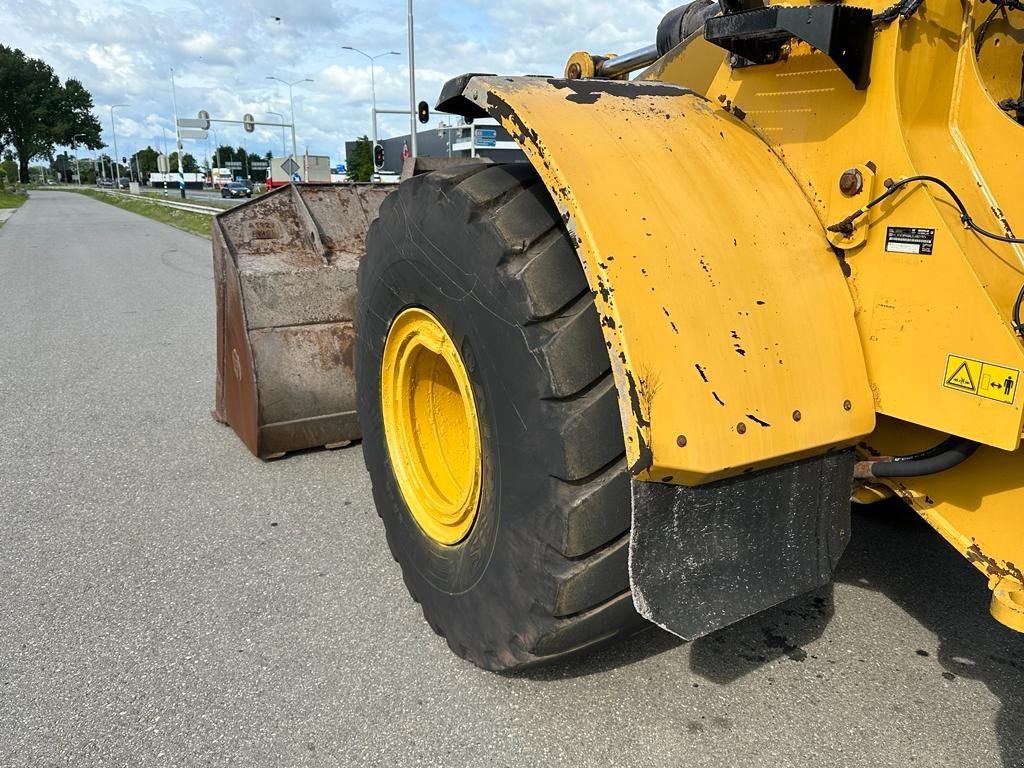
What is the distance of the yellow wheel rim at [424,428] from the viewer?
7.95 feet

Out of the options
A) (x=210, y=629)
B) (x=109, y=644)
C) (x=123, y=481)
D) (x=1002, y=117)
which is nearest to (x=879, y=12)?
(x=1002, y=117)

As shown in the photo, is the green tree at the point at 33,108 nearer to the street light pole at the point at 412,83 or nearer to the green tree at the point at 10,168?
the green tree at the point at 10,168

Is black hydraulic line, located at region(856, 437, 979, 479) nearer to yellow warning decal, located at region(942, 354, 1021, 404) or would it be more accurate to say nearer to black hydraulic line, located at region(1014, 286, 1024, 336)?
yellow warning decal, located at region(942, 354, 1021, 404)

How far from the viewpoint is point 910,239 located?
158 centimetres

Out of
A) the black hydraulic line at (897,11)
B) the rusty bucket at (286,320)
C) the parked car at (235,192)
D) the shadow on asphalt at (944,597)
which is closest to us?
the black hydraulic line at (897,11)

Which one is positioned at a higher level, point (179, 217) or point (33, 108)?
point (33, 108)

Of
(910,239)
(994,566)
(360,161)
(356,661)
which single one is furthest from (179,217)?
(360,161)

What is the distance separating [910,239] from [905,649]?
1.47 meters

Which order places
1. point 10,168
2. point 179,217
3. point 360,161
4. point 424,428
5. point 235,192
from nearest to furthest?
1. point 424,428
2. point 179,217
3. point 235,192
4. point 360,161
5. point 10,168

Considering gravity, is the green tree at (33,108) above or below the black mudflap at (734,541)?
above

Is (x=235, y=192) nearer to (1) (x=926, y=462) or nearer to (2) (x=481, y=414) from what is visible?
(2) (x=481, y=414)

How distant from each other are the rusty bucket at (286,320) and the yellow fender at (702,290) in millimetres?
2291

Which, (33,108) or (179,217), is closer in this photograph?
(179,217)

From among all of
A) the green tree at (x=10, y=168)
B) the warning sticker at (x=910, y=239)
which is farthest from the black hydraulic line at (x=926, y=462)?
the green tree at (x=10, y=168)
